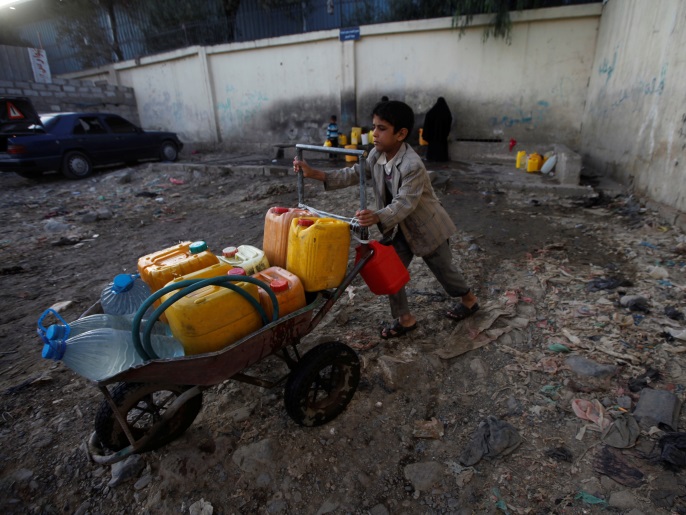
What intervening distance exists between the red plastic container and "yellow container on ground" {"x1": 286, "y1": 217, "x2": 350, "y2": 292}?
23cm

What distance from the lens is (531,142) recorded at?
9.44 metres

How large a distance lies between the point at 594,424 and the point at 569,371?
1.34 ft

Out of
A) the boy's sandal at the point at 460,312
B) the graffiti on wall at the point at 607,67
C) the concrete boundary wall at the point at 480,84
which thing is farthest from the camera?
the graffiti on wall at the point at 607,67

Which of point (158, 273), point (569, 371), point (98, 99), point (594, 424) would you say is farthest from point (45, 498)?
point (98, 99)

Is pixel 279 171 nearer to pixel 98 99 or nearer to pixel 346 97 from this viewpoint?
pixel 346 97

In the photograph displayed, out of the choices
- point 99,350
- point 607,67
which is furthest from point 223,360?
point 607,67

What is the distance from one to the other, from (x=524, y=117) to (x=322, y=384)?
9.80 meters

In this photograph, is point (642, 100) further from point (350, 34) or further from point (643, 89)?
point (350, 34)

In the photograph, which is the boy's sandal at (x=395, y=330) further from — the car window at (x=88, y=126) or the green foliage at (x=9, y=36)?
the green foliage at (x=9, y=36)

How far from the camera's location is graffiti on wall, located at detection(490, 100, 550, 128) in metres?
9.25

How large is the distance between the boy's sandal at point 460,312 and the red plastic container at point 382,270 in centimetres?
85

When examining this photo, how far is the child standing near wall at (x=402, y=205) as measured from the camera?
6.86ft

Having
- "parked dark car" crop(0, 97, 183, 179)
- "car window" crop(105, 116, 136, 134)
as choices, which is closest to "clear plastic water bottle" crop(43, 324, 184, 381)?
"parked dark car" crop(0, 97, 183, 179)

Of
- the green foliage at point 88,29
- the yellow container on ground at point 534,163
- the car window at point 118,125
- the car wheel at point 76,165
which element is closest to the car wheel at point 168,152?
the car window at point 118,125
